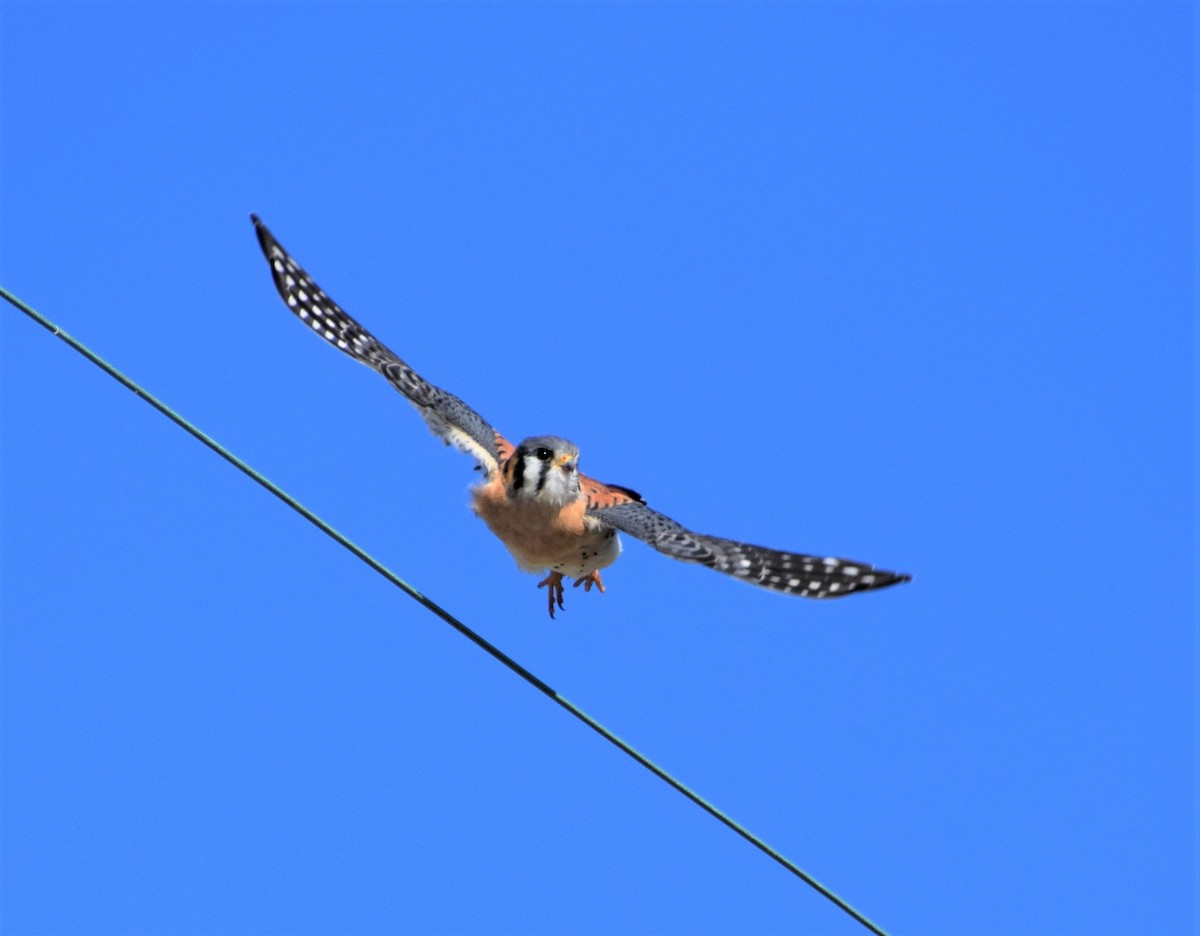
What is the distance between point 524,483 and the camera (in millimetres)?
10258

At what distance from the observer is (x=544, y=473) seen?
10.2 meters

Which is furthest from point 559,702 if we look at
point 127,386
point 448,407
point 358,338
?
point 358,338

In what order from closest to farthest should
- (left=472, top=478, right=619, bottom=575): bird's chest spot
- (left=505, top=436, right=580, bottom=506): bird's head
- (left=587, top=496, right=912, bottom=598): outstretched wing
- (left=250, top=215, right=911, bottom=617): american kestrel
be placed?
(left=587, top=496, right=912, bottom=598): outstretched wing < (left=250, top=215, right=911, bottom=617): american kestrel < (left=505, top=436, right=580, bottom=506): bird's head < (left=472, top=478, right=619, bottom=575): bird's chest spot

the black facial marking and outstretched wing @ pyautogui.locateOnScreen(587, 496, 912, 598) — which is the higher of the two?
the black facial marking

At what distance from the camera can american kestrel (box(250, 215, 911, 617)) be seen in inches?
352

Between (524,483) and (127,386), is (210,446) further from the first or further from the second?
(524,483)

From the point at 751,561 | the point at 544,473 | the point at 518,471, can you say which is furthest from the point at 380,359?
the point at 751,561

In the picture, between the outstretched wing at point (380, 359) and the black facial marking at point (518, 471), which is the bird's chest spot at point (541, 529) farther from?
the outstretched wing at point (380, 359)

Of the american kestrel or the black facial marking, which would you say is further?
the black facial marking

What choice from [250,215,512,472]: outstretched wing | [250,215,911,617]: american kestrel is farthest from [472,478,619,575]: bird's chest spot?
[250,215,512,472]: outstretched wing

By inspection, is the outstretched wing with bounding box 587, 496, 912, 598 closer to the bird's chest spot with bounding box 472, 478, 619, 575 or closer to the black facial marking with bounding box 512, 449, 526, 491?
the bird's chest spot with bounding box 472, 478, 619, 575

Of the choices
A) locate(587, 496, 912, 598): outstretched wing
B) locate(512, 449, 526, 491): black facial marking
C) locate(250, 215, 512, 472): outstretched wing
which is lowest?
locate(587, 496, 912, 598): outstretched wing

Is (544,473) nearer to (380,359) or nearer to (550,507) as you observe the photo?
(550,507)

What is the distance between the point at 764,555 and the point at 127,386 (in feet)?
12.5
